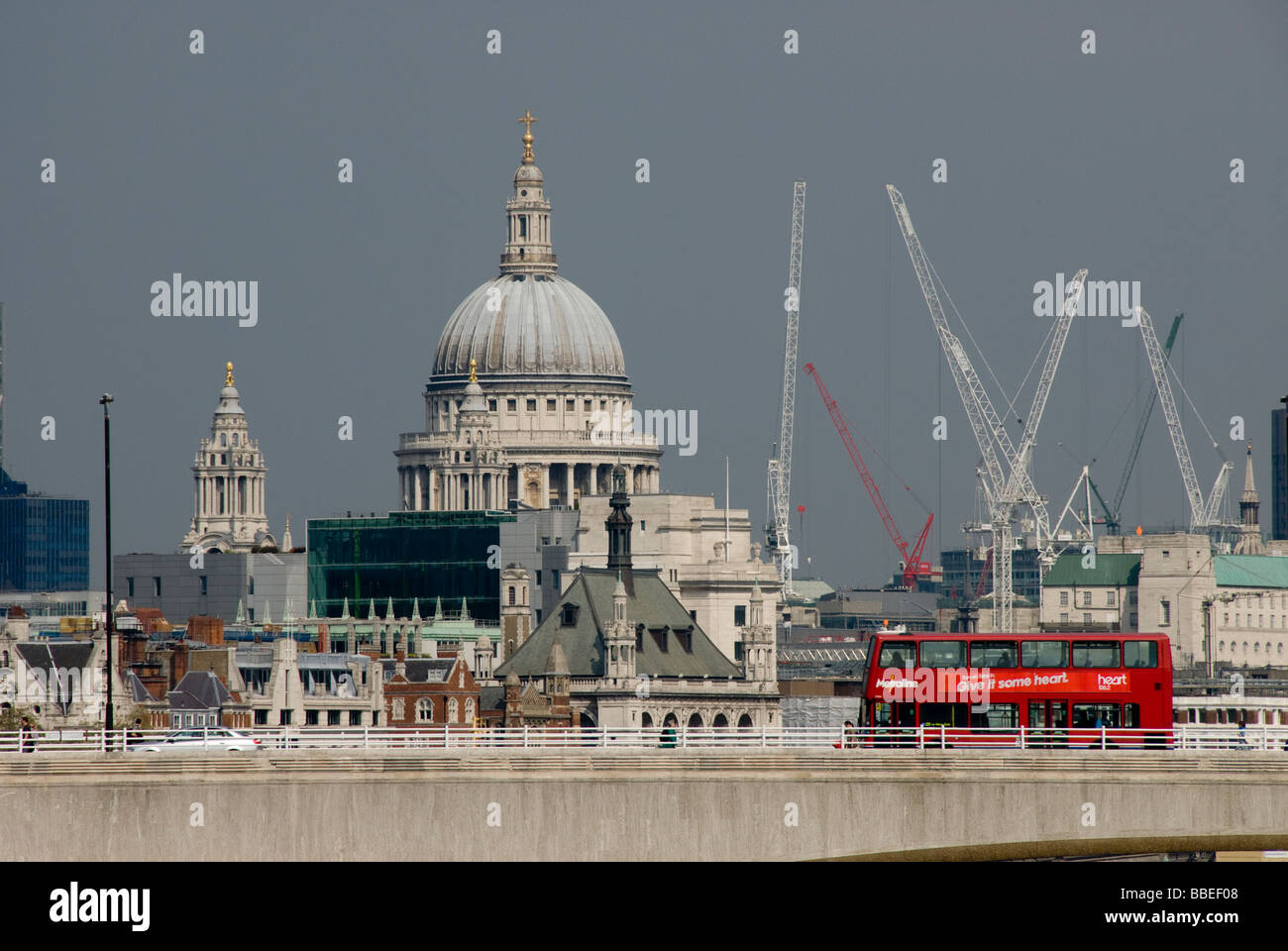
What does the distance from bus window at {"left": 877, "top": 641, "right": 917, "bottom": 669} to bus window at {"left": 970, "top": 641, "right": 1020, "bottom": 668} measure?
5.13ft

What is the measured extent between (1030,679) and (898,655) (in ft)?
11.4

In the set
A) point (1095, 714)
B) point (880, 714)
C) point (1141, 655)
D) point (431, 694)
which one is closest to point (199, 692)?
point (431, 694)

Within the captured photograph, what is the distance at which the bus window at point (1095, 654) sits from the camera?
92562mm

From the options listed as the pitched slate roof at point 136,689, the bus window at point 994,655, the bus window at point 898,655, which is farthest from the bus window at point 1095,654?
the pitched slate roof at point 136,689

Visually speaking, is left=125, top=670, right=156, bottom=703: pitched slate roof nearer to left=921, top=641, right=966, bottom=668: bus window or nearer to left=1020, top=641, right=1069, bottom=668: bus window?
left=921, top=641, right=966, bottom=668: bus window

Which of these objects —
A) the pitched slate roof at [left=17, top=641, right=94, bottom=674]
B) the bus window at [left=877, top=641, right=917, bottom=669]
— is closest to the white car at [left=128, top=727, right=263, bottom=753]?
the bus window at [left=877, top=641, right=917, bottom=669]

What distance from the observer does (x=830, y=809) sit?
271ft

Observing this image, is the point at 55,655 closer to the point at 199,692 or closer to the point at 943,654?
the point at 199,692

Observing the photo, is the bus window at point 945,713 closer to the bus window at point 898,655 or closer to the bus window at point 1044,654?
the bus window at point 898,655

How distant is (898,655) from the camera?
92.6 m

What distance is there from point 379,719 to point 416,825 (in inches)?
4310
